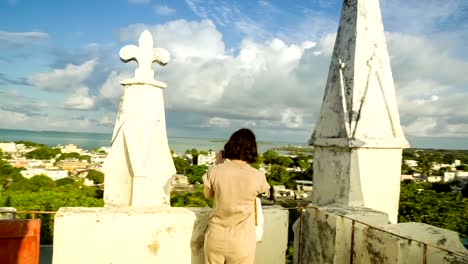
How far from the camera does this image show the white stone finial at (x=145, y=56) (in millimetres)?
4020

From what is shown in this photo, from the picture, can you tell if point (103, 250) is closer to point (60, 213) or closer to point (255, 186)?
point (60, 213)

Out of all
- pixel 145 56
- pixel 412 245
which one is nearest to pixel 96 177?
pixel 145 56

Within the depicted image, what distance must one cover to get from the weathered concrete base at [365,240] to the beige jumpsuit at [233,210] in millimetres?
1138

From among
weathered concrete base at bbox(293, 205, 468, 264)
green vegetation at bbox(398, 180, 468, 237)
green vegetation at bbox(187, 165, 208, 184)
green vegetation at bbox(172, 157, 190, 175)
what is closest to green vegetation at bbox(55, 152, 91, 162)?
green vegetation at bbox(172, 157, 190, 175)

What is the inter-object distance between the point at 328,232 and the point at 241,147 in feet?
5.06

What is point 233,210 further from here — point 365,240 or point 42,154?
point 42,154

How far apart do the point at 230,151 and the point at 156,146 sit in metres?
1.00

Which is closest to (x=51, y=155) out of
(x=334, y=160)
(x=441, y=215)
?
(x=441, y=215)

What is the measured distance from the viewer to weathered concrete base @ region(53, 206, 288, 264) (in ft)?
10.9

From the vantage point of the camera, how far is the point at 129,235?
343 centimetres

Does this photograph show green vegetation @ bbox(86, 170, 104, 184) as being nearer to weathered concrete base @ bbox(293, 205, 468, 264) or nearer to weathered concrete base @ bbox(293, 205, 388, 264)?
weathered concrete base @ bbox(293, 205, 388, 264)

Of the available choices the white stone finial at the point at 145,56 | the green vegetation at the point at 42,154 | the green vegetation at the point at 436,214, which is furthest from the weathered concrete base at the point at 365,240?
the green vegetation at the point at 42,154

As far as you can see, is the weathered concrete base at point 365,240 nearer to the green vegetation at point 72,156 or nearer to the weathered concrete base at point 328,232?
the weathered concrete base at point 328,232

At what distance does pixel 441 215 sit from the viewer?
21.5 metres
